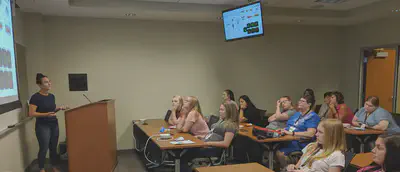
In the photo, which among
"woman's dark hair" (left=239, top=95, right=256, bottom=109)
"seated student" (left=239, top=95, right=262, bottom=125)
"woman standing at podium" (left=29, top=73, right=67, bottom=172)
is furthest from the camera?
"woman's dark hair" (left=239, top=95, right=256, bottom=109)

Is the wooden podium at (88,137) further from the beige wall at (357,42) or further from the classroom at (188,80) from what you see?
the beige wall at (357,42)

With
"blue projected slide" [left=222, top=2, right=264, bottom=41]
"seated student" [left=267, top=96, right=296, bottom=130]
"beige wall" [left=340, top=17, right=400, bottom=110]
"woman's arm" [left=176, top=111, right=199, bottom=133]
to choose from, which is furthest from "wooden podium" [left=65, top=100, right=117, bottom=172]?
"beige wall" [left=340, top=17, right=400, bottom=110]

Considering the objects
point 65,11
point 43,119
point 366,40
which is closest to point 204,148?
point 43,119

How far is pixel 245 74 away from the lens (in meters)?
7.00

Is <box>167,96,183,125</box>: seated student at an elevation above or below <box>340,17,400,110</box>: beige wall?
below

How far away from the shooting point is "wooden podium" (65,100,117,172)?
4102mm

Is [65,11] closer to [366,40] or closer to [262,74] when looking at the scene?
[262,74]

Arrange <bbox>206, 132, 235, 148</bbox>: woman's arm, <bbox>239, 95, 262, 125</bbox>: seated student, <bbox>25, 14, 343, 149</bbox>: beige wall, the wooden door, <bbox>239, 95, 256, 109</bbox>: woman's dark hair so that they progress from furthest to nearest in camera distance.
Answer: the wooden door < <bbox>239, 95, 256, 109</bbox>: woman's dark hair < <bbox>239, 95, 262, 125</bbox>: seated student < <bbox>25, 14, 343, 149</bbox>: beige wall < <bbox>206, 132, 235, 148</bbox>: woman's arm

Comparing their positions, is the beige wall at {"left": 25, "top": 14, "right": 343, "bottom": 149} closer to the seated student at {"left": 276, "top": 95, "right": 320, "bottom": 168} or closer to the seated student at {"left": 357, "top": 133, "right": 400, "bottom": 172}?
the seated student at {"left": 276, "top": 95, "right": 320, "bottom": 168}

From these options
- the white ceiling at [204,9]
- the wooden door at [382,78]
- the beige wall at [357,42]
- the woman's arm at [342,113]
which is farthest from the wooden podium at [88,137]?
the wooden door at [382,78]

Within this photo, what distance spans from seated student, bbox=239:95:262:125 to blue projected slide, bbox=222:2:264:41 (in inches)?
68.7

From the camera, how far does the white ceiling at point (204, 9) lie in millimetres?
5156

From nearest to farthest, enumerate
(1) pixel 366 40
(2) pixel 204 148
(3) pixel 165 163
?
(2) pixel 204 148 < (3) pixel 165 163 < (1) pixel 366 40

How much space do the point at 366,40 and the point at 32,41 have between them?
739cm
